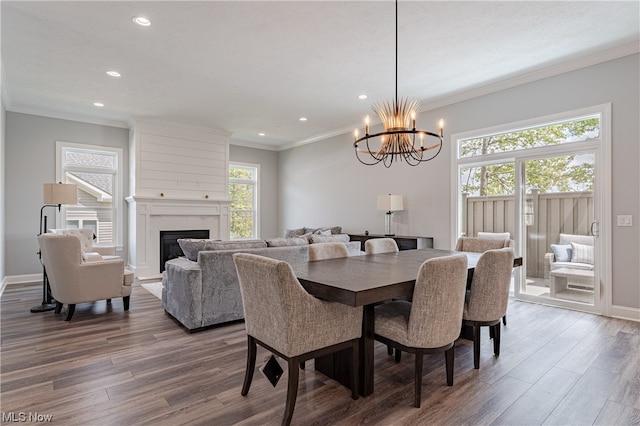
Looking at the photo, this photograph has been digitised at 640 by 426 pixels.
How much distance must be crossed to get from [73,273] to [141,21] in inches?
103

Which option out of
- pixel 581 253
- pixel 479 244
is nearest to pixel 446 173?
pixel 479 244

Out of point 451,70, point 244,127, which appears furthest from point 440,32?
point 244,127

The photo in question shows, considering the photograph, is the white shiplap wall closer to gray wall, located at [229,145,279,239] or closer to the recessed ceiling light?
gray wall, located at [229,145,279,239]

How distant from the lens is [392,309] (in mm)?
2346

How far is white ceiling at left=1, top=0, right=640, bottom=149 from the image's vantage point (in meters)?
2.97

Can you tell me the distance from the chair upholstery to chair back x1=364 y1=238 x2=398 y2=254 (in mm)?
2800

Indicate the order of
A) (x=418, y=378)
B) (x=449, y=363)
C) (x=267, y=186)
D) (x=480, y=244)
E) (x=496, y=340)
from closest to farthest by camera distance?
(x=418, y=378) → (x=449, y=363) → (x=496, y=340) → (x=480, y=244) → (x=267, y=186)

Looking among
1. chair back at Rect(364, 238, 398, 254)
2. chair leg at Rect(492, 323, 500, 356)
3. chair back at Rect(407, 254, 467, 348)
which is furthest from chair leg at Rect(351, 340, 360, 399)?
chair back at Rect(364, 238, 398, 254)

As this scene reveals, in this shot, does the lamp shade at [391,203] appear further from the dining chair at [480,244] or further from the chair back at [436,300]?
the chair back at [436,300]

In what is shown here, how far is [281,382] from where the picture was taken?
91.7 inches

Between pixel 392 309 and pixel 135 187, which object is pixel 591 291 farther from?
pixel 135 187

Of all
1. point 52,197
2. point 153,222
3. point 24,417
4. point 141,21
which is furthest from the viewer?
point 153,222

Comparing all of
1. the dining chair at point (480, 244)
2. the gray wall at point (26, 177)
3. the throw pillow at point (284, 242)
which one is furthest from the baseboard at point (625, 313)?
the gray wall at point (26, 177)

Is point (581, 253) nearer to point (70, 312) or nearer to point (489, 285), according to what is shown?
point (489, 285)
